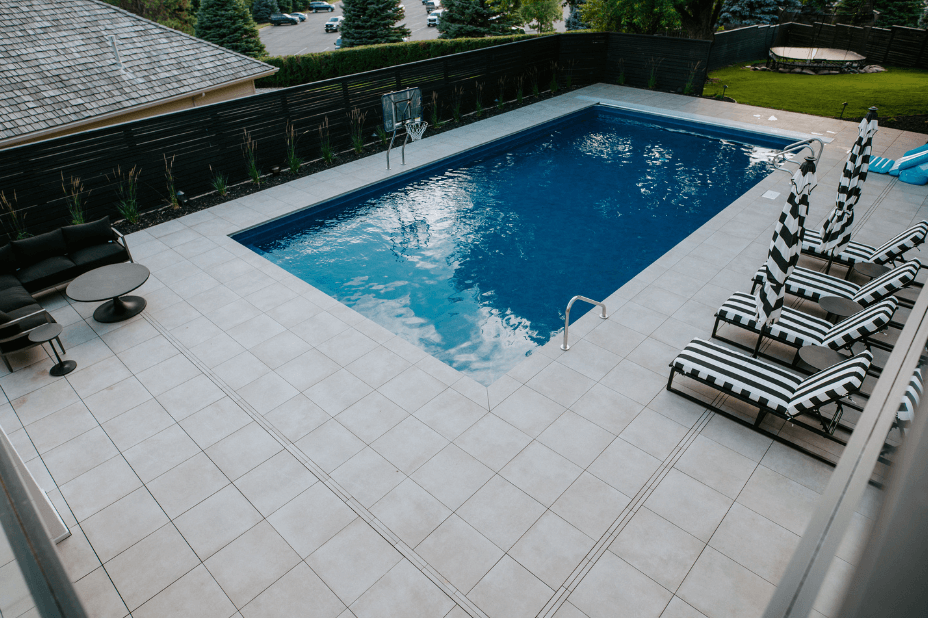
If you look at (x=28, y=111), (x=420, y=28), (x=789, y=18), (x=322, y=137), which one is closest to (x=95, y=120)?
(x=28, y=111)

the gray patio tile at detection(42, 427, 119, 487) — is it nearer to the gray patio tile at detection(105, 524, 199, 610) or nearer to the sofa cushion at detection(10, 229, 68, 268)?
the gray patio tile at detection(105, 524, 199, 610)

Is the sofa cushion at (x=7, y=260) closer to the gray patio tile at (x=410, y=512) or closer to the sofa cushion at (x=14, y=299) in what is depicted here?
the sofa cushion at (x=14, y=299)

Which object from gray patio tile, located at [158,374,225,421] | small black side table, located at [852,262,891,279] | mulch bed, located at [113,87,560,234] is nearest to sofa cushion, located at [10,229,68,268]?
mulch bed, located at [113,87,560,234]

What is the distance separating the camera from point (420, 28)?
42156mm

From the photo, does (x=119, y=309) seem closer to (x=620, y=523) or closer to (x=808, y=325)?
(x=620, y=523)

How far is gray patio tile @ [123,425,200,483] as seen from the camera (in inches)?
220

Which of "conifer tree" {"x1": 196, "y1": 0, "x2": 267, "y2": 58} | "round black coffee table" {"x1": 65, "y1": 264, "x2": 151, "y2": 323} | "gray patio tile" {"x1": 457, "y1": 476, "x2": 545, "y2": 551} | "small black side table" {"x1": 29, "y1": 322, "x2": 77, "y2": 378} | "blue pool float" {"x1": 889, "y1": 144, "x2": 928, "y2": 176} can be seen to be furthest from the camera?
"conifer tree" {"x1": 196, "y1": 0, "x2": 267, "y2": 58}

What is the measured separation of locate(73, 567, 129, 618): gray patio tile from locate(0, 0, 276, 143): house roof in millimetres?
10183

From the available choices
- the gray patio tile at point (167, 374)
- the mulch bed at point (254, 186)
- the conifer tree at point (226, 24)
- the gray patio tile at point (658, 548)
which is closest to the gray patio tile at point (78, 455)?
the gray patio tile at point (167, 374)

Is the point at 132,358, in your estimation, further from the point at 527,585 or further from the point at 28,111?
the point at 28,111

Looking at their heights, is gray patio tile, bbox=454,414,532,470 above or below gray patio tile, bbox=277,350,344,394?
above

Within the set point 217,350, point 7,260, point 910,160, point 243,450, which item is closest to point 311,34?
point 7,260

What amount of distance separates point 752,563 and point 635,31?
69.4 feet

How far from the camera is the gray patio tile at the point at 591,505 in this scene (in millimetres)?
4906
